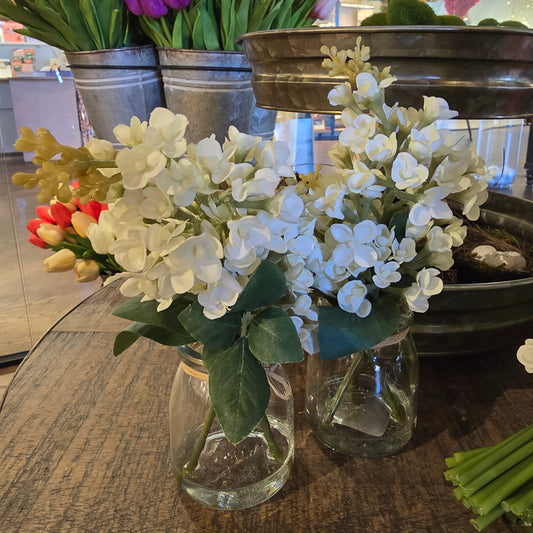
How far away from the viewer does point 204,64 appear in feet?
2.84

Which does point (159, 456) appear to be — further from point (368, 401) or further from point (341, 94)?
point (341, 94)

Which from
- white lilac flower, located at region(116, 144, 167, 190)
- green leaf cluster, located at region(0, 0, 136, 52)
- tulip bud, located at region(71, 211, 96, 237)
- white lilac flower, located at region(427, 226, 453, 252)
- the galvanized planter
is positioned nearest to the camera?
white lilac flower, located at region(116, 144, 167, 190)

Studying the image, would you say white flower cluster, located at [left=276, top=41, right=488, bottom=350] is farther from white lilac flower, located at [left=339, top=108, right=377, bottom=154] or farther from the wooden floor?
the wooden floor

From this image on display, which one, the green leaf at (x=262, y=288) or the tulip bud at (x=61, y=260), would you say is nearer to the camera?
the green leaf at (x=262, y=288)

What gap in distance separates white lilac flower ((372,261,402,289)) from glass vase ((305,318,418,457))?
11 centimetres

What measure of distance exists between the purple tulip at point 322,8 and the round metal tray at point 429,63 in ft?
1.36

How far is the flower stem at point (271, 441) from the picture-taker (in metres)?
0.41

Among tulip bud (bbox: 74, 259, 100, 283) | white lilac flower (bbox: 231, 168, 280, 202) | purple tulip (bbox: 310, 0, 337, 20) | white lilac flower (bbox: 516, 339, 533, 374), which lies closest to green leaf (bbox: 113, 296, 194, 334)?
white lilac flower (bbox: 231, 168, 280, 202)

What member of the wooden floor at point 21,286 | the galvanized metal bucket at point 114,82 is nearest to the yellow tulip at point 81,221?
the galvanized metal bucket at point 114,82

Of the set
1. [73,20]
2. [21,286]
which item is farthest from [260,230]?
[21,286]

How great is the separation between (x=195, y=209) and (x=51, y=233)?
586 millimetres

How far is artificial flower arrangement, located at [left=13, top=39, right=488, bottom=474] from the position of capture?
28cm

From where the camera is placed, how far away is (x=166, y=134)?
0.89 ft

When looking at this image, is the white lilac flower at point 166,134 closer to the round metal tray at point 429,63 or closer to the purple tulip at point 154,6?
the round metal tray at point 429,63
